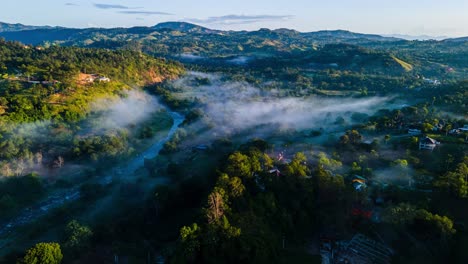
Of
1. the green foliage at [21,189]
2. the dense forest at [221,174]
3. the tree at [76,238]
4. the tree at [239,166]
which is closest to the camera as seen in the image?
the tree at [76,238]

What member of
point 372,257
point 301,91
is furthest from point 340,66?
point 372,257

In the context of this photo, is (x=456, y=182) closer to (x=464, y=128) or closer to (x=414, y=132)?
(x=414, y=132)

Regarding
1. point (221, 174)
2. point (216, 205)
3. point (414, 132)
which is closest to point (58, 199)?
point (221, 174)

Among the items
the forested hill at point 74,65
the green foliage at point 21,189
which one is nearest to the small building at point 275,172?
Answer: the green foliage at point 21,189

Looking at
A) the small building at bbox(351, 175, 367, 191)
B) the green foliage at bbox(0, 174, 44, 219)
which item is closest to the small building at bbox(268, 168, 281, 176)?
the small building at bbox(351, 175, 367, 191)

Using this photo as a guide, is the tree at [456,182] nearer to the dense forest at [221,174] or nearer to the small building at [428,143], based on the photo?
the dense forest at [221,174]

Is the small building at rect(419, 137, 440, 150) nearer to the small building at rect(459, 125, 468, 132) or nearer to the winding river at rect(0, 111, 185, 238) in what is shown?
the small building at rect(459, 125, 468, 132)
